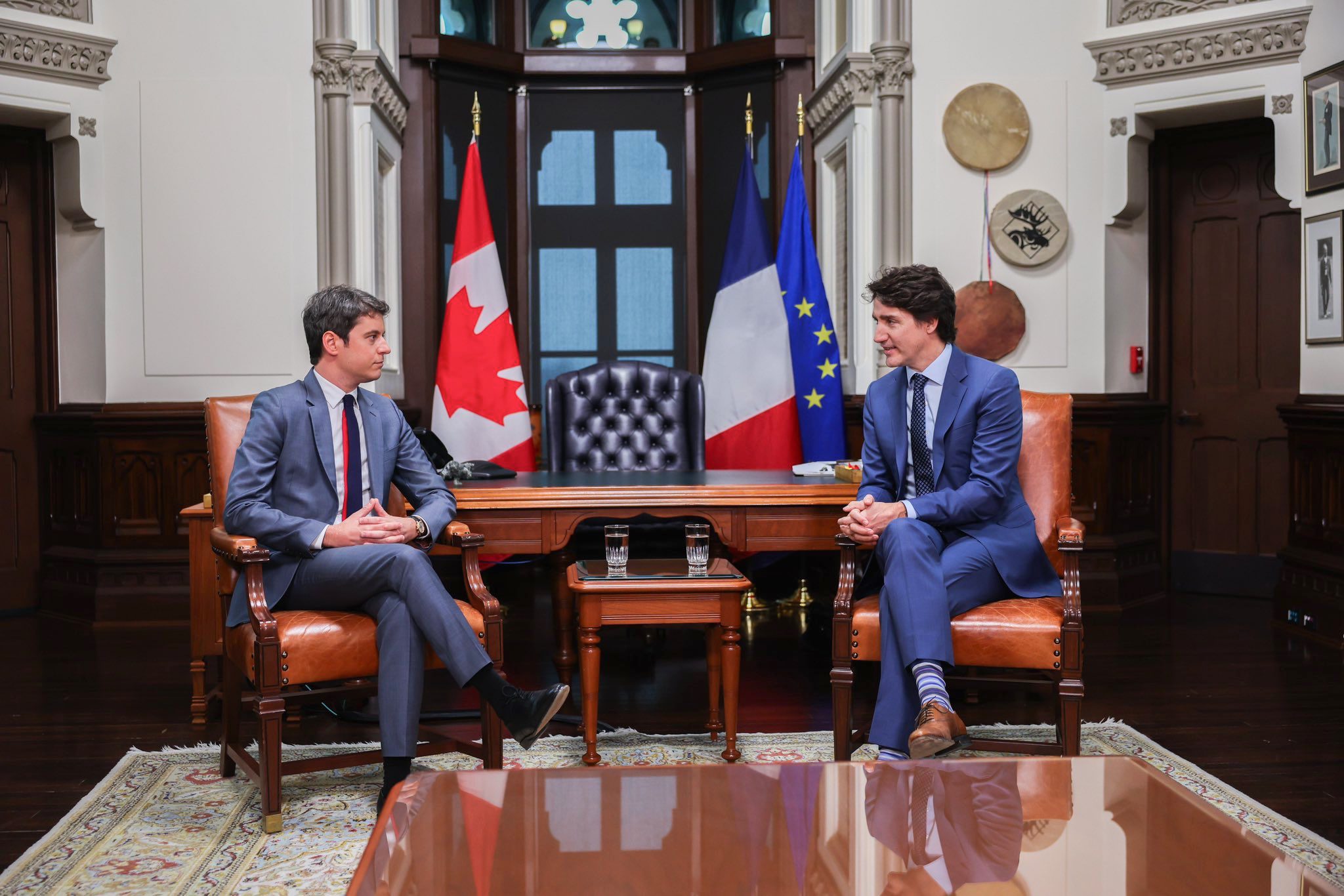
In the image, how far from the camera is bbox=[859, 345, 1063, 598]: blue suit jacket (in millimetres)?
3086

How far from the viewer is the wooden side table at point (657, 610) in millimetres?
3152

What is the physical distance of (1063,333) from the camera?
5527 mm

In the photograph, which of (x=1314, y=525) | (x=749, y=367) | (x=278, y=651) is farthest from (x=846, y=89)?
(x=278, y=651)

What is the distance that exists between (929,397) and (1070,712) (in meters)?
0.93

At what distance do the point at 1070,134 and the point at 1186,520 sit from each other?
2172mm

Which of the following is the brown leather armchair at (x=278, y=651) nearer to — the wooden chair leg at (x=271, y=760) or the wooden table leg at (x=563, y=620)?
the wooden chair leg at (x=271, y=760)

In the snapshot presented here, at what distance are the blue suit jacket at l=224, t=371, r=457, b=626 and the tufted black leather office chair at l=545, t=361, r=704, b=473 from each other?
1751 mm

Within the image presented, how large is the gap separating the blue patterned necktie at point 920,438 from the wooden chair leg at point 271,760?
1814 mm

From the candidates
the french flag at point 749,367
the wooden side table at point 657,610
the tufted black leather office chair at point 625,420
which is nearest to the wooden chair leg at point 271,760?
the wooden side table at point 657,610

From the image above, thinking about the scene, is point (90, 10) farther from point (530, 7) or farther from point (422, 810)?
point (422, 810)

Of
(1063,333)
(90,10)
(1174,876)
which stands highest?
(90,10)

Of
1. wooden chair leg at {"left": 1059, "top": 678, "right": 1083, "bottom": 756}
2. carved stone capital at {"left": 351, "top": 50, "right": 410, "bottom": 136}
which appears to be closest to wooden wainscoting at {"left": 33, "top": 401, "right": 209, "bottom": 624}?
carved stone capital at {"left": 351, "top": 50, "right": 410, "bottom": 136}

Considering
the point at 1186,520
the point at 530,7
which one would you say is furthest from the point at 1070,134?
the point at 530,7

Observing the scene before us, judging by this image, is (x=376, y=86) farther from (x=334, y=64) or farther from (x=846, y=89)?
(x=846, y=89)
